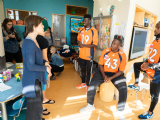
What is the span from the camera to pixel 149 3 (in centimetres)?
296

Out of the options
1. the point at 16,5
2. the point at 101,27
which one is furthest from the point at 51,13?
the point at 101,27

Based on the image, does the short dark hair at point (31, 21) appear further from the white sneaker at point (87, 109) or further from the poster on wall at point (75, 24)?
the poster on wall at point (75, 24)

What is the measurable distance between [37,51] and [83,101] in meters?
1.63

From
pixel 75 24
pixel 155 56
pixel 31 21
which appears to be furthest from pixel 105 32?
pixel 75 24

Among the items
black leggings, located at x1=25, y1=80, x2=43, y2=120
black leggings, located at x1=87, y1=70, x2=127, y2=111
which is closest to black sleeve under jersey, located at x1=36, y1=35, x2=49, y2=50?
black leggings, located at x1=25, y1=80, x2=43, y2=120

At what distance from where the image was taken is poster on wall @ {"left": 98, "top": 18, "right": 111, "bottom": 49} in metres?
2.74

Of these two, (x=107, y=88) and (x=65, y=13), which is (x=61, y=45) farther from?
(x=107, y=88)

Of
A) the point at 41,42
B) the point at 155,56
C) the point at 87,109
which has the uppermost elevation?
the point at 41,42

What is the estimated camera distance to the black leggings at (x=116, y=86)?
6.48 feet

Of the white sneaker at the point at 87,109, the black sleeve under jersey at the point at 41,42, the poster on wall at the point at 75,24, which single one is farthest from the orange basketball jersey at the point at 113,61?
the poster on wall at the point at 75,24

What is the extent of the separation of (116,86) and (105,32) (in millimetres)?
1428

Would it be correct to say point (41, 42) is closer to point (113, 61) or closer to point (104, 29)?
point (113, 61)

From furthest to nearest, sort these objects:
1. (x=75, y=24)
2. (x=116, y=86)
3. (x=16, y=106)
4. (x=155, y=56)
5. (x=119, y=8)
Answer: (x=75, y=24)
(x=119, y=8)
(x=116, y=86)
(x=155, y=56)
(x=16, y=106)

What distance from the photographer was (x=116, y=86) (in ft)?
6.77
